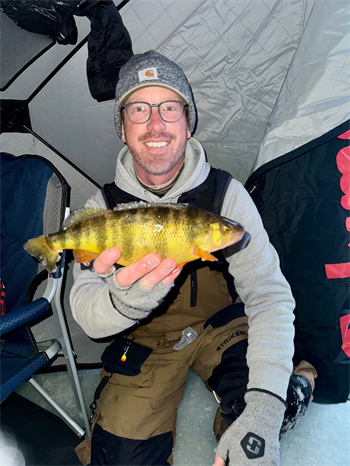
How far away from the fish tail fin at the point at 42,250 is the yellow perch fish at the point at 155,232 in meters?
0.04

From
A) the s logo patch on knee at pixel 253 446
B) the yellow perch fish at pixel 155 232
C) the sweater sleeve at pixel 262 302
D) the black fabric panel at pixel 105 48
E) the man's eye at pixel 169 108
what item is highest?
the black fabric panel at pixel 105 48

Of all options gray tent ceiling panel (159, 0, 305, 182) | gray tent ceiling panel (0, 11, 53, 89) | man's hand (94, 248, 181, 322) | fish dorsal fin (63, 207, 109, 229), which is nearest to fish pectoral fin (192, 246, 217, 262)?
man's hand (94, 248, 181, 322)

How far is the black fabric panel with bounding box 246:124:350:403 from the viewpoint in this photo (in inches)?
74.1

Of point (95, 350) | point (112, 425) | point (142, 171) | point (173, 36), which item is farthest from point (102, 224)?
point (95, 350)

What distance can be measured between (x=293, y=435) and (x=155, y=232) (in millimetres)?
1705

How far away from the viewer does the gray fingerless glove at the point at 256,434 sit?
138 centimetres

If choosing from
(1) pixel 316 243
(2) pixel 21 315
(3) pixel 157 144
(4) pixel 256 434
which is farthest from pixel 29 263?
(1) pixel 316 243

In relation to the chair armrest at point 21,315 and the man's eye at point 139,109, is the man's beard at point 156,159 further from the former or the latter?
the chair armrest at point 21,315

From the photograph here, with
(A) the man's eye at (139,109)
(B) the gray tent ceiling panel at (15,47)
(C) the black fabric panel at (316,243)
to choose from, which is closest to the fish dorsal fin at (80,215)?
(A) the man's eye at (139,109)

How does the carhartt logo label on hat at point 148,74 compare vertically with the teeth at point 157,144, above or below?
above

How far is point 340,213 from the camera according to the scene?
6.13 ft

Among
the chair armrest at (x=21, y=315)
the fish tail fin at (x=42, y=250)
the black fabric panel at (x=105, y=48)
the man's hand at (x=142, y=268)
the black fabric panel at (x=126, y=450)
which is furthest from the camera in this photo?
the black fabric panel at (x=105, y=48)

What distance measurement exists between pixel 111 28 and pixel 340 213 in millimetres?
1837

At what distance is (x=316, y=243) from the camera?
1943 mm
